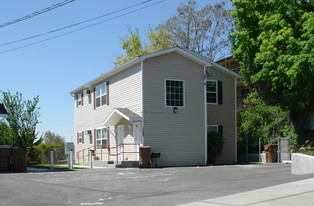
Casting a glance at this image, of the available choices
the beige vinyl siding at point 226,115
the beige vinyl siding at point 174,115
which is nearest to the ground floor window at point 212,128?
the beige vinyl siding at point 226,115

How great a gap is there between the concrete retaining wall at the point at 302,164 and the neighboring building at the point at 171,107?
8.73 meters

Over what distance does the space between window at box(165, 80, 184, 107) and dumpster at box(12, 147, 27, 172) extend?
27.0 ft

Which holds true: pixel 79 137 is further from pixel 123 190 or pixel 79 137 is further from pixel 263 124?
pixel 123 190

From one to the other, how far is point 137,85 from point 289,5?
1087cm

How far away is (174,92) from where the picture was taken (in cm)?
2264

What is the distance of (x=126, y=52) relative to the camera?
1769 inches

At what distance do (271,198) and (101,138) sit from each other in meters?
19.9

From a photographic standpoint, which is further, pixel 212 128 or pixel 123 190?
pixel 212 128

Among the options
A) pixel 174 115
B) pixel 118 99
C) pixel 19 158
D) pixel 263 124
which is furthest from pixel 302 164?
pixel 118 99

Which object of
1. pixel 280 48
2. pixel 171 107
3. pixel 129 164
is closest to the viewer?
pixel 129 164

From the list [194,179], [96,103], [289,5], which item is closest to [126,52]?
[96,103]

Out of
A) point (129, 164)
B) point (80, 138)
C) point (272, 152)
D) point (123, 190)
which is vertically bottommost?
point (129, 164)

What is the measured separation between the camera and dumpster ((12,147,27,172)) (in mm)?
19031

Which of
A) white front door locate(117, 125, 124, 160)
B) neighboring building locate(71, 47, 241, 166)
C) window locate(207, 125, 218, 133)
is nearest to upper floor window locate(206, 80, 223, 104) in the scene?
neighboring building locate(71, 47, 241, 166)
